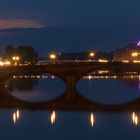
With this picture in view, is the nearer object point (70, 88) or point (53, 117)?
point (53, 117)

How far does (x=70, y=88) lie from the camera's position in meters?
66.8

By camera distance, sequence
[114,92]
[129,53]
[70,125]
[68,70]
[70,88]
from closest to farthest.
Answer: [70,125] < [70,88] < [68,70] < [114,92] < [129,53]

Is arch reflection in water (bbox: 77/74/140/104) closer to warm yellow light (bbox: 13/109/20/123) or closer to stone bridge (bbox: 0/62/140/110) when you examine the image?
stone bridge (bbox: 0/62/140/110)

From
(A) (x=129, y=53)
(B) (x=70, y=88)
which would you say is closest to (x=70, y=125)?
(B) (x=70, y=88)

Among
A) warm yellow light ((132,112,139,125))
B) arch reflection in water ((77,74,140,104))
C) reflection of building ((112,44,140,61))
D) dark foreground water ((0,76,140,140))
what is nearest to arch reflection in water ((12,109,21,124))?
dark foreground water ((0,76,140,140))

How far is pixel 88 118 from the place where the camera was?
2066 inches

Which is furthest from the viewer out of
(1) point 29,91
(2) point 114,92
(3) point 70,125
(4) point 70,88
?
(1) point 29,91

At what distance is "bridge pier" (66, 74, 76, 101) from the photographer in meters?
65.2

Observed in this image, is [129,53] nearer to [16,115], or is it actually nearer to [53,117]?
[16,115]

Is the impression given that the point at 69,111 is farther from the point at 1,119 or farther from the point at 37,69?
the point at 37,69

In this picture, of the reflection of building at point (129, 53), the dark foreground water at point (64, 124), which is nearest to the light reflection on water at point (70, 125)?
the dark foreground water at point (64, 124)

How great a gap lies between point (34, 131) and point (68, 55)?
12088 centimetres

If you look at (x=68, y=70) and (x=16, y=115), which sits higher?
(x=68, y=70)

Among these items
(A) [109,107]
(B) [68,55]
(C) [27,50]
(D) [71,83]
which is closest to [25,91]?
(D) [71,83]
